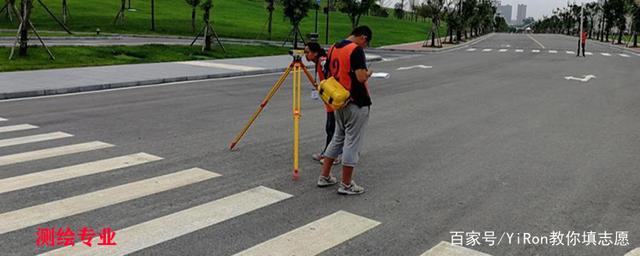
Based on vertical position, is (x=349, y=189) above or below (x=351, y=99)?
below

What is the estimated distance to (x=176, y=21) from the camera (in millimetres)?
49094

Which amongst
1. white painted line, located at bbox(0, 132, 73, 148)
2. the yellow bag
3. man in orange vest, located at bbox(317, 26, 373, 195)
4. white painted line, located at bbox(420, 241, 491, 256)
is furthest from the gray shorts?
white painted line, located at bbox(0, 132, 73, 148)

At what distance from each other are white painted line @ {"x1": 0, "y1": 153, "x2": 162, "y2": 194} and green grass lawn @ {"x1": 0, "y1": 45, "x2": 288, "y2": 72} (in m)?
11.5

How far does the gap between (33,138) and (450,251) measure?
20.8 ft

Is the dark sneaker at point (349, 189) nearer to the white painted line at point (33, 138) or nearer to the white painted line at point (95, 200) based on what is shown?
the white painted line at point (95, 200)

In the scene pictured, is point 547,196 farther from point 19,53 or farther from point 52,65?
point 19,53

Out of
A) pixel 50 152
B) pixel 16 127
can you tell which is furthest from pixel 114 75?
pixel 50 152

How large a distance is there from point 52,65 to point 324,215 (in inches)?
604

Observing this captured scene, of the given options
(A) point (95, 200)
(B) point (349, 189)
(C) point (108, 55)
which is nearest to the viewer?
(A) point (95, 200)

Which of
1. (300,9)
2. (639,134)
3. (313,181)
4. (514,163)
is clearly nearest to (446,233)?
(313,181)

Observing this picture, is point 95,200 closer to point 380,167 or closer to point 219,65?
point 380,167

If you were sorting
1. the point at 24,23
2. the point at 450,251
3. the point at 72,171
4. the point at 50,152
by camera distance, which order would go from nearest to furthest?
A: 1. the point at 450,251
2. the point at 72,171
3. the point at 50,152
4. the point at 24,23

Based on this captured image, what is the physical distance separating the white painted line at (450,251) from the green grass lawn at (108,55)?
15.5 metres

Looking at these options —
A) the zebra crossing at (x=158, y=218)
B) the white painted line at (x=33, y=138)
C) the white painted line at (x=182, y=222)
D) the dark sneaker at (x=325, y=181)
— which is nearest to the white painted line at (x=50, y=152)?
the zebra crossing at (x=158, y=218)
